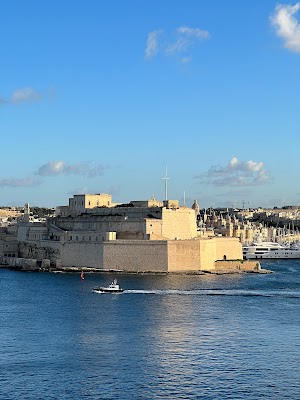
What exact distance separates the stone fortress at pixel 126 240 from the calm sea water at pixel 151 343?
5587mm

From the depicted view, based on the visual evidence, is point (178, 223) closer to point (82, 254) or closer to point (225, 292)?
point (82, 254)

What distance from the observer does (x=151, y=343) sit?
15656mm

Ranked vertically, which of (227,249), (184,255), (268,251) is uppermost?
(268,251)

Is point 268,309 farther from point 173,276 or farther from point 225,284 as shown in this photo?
point 173,276

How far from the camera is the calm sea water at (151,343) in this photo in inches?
488

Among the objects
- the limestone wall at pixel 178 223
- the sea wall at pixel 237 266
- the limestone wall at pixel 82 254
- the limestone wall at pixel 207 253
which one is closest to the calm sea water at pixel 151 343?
the limestone wall at pixel 207 253

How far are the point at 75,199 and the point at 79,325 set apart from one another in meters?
20.2

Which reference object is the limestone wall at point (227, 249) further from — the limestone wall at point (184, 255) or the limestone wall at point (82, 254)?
the limestone wall at point (82, 254)

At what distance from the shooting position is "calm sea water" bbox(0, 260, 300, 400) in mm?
12391

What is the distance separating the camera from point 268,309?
20.3m

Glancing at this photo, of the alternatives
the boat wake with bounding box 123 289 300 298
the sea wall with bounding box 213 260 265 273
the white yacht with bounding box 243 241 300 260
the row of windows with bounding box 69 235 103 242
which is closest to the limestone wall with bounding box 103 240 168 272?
the row of windows with bounding box 69 235 103 242

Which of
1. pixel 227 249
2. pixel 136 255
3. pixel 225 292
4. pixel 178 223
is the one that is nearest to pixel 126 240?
pixel 136 255

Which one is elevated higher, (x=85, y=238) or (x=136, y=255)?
(x=85, y=238)

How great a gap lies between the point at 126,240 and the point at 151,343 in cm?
1597
